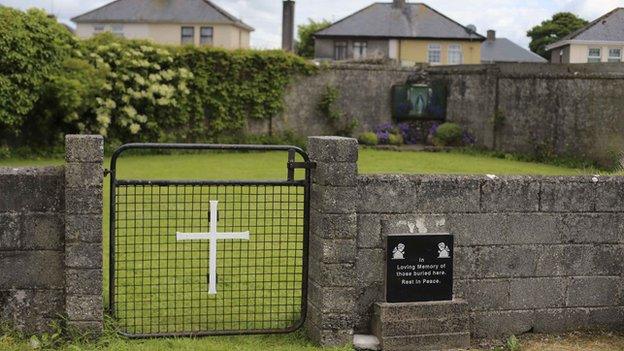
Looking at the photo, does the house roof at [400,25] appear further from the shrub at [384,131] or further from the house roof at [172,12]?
the shrub at [384,131]

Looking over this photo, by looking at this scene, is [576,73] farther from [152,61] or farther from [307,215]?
[307,215]

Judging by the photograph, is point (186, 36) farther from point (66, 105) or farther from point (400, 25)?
point (66, 105)

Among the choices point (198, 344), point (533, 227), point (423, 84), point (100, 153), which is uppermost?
point (423, 84)

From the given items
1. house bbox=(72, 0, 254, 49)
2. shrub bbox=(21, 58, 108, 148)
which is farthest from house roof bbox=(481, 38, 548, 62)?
shrub bbox=(21, 58, 108, 148)

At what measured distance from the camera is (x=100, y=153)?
5.66 m

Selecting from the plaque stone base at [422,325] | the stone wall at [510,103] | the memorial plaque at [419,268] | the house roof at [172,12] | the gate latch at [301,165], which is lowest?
the plaque stone base at [422,325]

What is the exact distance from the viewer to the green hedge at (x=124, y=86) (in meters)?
19.8

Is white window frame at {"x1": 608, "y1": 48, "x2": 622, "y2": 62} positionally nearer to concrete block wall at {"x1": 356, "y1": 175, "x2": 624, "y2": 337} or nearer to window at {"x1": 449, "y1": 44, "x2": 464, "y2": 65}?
concrete block wall at {"x1": 356, "y1": 175, "x2": 624, "y2": 337}

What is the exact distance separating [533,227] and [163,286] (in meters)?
3.44

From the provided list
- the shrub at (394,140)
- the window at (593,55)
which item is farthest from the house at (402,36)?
the window at (593,55)

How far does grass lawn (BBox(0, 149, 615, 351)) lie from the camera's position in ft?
20.2

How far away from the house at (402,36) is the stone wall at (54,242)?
42.0 meters

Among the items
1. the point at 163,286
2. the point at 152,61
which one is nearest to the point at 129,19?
the point at 152,61

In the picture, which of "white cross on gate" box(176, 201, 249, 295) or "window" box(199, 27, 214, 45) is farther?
"window" box(199, 27, 214, 45)
